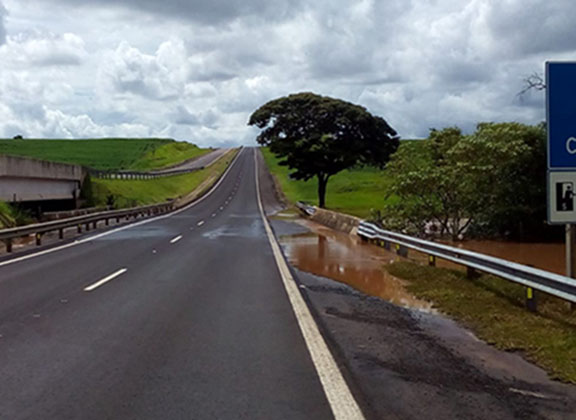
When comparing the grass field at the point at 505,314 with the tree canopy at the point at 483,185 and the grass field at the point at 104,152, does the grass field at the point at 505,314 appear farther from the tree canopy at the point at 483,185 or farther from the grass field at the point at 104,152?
the grass field at the point at 104,152

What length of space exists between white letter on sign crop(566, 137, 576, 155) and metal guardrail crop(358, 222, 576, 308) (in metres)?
1.85

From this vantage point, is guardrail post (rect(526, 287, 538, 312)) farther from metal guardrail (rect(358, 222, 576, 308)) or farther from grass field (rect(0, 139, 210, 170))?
grass field (rect(0, 139, 210, 170))

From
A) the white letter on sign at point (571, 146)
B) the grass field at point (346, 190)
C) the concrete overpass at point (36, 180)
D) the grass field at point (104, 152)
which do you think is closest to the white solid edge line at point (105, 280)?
the white letter on sign at point (571, 146)

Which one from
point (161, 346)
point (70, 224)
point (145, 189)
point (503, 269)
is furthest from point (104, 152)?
point (161, 346)

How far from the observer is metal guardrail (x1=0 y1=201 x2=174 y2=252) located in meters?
19.5

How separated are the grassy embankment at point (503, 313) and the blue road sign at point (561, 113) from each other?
7.62 feet

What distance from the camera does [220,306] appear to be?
Result: 10336mm

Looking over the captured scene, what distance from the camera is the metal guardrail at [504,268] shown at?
28.5 ft

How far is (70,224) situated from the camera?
992 inches

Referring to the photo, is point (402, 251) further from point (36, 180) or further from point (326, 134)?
point (326, 134)

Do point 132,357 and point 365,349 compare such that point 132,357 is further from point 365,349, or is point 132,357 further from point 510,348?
point 510,348

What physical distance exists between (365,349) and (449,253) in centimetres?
688

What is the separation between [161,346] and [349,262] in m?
10.3

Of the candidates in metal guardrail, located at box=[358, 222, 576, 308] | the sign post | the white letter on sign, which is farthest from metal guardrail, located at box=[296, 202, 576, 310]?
the white letter on sign
